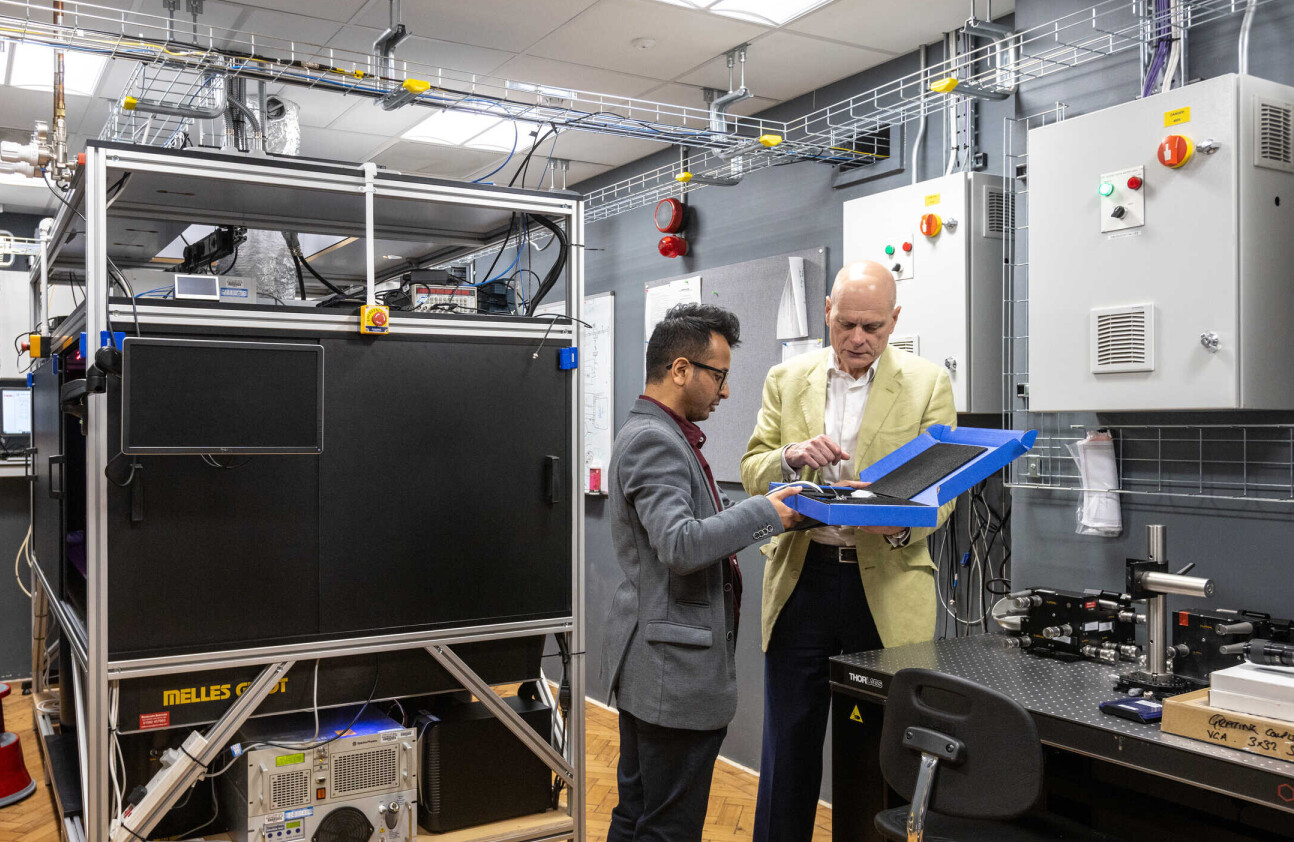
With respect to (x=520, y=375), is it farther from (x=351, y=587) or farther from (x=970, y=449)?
(x=970, y=449)

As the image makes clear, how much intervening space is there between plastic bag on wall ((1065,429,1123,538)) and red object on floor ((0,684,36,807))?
3840 mm

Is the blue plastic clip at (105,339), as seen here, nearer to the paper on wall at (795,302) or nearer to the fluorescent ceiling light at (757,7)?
the fluorescent ceiling light at (757,7)

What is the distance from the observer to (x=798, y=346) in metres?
4.11

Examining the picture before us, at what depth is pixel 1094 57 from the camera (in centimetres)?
273

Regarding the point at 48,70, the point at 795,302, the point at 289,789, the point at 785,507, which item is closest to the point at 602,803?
the point at 289,789

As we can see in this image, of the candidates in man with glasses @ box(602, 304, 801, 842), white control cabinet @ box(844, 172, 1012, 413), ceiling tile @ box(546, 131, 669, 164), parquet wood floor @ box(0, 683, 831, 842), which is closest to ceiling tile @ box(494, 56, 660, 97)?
ceiling tile @ box(546, 131, 669, 164)

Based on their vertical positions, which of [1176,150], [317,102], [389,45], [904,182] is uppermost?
[317,102]

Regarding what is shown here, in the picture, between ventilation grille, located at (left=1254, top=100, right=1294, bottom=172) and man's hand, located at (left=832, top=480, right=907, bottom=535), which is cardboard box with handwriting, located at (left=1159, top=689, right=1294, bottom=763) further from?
ventilation grille, located at (left=1254, top=100, right=1294, bottom=172)

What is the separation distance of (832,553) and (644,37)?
2.08 meters

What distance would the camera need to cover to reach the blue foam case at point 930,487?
204cm

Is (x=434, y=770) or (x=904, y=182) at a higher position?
(x=904, y=182)

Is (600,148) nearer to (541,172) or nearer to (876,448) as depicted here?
(541,172)

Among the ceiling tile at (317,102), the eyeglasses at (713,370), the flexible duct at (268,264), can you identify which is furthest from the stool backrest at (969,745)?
the ceiling tile at (317,102)

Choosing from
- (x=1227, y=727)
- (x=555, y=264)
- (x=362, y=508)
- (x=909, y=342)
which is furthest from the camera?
(x=909, y=342)
